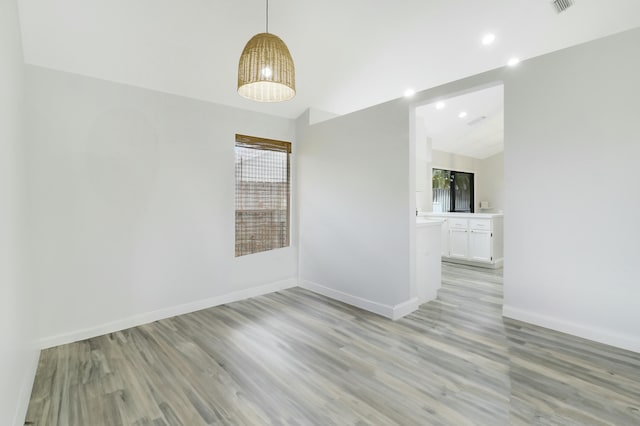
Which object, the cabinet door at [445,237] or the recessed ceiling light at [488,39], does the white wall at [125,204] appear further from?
the cabinet door at [445,237]

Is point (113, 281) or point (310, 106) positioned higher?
point (310, 106)

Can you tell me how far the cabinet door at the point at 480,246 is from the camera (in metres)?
5.26

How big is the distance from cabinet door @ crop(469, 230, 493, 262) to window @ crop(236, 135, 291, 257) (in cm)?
346

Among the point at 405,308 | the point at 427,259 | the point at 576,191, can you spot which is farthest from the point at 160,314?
the point at 576,191

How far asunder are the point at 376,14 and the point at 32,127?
10.4 ft

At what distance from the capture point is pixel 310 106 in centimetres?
410

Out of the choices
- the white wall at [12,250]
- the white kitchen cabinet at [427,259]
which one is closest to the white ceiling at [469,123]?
the white kitchen cabinet at [427,259]

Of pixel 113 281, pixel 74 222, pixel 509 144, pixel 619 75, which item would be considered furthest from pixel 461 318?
pixel 74 222

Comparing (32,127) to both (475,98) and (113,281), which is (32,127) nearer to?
(113,281)

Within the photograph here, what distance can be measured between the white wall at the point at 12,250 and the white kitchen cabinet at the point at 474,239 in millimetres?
A: 5856

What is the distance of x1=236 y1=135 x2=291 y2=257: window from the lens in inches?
151

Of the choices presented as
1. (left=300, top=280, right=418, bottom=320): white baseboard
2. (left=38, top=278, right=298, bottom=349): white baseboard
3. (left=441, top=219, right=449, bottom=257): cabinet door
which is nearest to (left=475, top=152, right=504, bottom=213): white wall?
(left=441, top=219, right=449, bottom=257): cabinet door

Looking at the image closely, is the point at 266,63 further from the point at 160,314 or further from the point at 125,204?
the point at 160,314

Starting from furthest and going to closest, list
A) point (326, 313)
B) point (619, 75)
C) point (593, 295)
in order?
point (326, 313) < point (593, 295) < point (619, 75)
